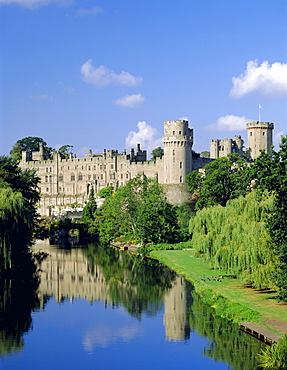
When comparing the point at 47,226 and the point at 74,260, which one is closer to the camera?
the point at 74,260

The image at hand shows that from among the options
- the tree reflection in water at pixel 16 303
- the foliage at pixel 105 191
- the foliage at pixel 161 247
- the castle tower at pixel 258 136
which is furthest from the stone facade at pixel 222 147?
the tree reflection in water at pixel 16 303

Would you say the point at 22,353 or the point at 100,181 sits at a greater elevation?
the point at 100,181

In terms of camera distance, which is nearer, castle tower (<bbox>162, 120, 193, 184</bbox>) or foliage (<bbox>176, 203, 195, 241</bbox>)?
foliage (<bbox>176, 203, 195, 241</bbox>)

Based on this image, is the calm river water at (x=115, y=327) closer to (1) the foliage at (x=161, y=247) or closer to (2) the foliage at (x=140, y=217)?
(1) the foliage at (x=161, y=247)

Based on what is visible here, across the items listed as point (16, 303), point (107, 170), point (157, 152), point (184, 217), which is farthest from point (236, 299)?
point (157, 152)

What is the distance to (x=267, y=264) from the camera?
30.0 m

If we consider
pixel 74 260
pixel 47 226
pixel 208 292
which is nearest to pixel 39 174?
pixel 47 226

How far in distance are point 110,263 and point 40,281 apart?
36.3 feet

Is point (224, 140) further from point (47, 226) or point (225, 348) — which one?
point (225, 348)

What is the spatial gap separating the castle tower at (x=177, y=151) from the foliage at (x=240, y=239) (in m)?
34.5

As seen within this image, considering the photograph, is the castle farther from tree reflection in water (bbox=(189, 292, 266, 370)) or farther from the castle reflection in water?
tree reflection in water (bbox=(189, 292, 266, 370))

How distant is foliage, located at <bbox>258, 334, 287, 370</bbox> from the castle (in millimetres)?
52669

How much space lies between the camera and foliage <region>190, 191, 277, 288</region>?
1190 inches

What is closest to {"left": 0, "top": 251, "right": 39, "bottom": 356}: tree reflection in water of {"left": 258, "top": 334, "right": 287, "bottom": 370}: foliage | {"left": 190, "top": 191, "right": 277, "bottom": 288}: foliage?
{"left": 258, "top": 334, "right": 287, "bottom": 370}: foliage
